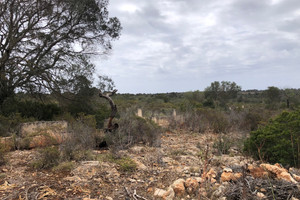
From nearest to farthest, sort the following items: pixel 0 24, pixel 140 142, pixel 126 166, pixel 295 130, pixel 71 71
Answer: pixel 126 166, pixel 295 130, pixel 140 142, pixel 0 24, pixel 71 71

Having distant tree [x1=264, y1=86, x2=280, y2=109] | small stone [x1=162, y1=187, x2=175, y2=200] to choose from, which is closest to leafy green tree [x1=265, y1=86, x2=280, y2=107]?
distant tree [x1=264, y1=86, x2=280, y2=109]

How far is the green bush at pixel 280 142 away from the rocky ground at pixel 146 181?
45.7 inches

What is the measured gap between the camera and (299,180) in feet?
12.1

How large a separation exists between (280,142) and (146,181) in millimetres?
3417

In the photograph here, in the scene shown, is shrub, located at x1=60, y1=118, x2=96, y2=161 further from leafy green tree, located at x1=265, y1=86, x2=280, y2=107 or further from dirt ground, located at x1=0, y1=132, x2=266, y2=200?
leafy green tree, located at x1=265, y1=86, x2=280, y2=107

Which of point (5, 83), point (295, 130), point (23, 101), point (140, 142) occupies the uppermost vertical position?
point (5, 83)

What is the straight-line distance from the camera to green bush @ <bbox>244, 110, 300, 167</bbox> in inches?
208

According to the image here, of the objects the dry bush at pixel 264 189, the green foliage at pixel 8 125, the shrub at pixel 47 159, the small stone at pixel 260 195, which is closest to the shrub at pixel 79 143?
the shrub at pixel 47 159

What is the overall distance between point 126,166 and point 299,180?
297cm

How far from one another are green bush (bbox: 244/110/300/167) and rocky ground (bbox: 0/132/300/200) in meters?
1.16

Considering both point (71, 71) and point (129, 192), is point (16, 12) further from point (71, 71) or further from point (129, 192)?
point (129, 192)

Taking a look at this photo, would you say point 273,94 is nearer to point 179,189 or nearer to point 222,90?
point 222,90

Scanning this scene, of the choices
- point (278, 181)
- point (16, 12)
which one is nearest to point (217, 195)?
point (278, 181)

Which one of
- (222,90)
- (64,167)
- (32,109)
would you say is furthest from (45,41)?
(222,90)
